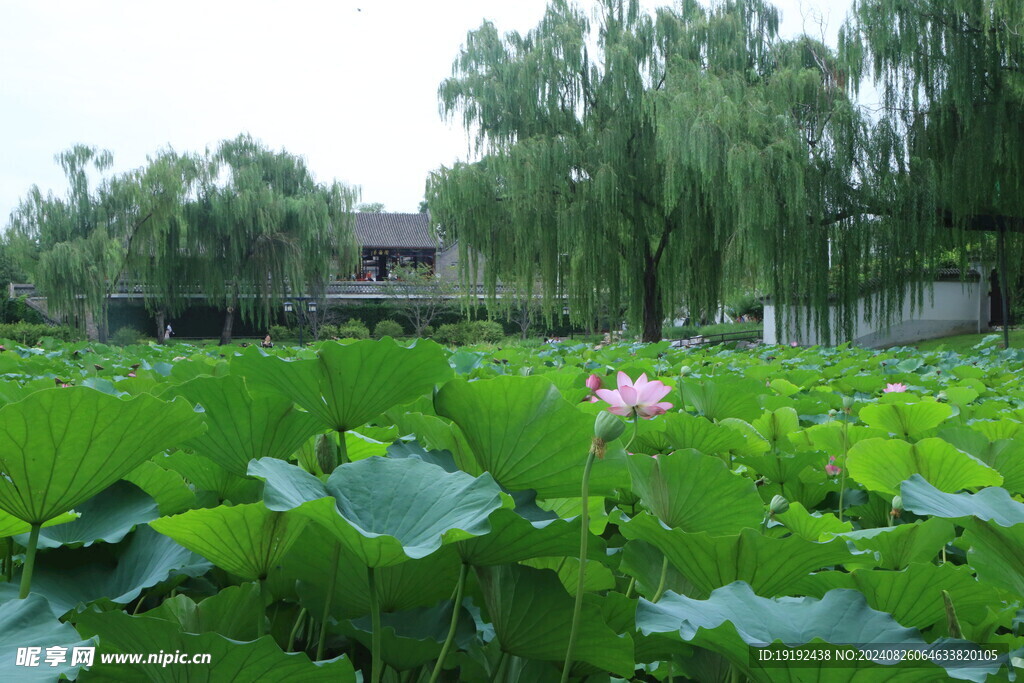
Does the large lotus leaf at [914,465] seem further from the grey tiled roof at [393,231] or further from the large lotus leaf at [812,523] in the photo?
the grey tiled roof at [393,231]

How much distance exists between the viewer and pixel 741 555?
43 centimetres

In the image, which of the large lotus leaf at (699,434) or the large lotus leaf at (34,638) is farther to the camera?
the large lotus leaf at (699,434)

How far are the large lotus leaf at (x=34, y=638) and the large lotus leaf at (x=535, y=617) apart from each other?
198 mm

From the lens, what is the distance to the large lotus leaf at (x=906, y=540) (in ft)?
1.65

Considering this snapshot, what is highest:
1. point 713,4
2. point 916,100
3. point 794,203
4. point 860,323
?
point 713,4

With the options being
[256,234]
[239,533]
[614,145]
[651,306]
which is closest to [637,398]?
[239,533]

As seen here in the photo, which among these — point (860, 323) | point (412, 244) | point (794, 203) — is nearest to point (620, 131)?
point (794, 203)

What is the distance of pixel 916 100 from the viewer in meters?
6.46

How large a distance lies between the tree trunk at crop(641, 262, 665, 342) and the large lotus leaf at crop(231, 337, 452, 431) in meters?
10.2

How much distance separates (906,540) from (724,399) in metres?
0.56

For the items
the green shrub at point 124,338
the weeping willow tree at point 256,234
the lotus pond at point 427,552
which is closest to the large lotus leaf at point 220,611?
the lotus pond at point 427,552

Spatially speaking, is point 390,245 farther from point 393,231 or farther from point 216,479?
point 216,479

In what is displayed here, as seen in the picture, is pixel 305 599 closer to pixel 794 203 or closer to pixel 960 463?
pixel 960 463

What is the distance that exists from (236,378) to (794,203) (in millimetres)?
6838
